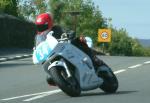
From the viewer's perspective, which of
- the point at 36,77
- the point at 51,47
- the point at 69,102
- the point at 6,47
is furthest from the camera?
the point at 6,47

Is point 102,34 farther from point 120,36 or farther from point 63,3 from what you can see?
point 120,36

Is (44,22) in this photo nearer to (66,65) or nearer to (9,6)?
(66,65)

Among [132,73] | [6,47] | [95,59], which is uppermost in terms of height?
[95,59]

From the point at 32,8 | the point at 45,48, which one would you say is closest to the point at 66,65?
the point at 45,48

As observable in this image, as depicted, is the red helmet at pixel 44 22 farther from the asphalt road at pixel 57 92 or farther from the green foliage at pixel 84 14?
the green foliage at pixel 84 14

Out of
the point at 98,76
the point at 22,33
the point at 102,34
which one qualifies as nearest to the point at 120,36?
the point at 102,34

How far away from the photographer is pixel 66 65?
42.5 ft

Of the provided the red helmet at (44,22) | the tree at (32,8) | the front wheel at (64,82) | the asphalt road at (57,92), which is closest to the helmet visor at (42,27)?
the red helmet at (44,22)

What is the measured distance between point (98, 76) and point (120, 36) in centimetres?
8272

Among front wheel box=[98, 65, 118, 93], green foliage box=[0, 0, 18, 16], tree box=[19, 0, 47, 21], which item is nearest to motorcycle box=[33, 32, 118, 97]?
front wheel box=[98, 65, 118, 93]

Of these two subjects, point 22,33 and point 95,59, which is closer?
point 95,59

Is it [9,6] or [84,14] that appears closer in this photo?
[9,6]

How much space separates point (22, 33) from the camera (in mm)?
49219

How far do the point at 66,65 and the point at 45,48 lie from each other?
488mm
